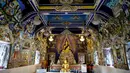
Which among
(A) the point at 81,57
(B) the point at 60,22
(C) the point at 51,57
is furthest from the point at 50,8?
(A) the point at 81,57

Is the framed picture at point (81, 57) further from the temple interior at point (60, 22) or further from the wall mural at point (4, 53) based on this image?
the wall mural at point (4, 53)

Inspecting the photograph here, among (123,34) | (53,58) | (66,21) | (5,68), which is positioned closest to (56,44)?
(53,58)

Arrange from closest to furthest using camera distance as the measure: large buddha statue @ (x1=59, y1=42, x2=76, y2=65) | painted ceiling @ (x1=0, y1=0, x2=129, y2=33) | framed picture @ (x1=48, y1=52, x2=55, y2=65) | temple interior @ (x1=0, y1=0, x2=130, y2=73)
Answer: temple interior @ (x1=0, y1=0, x2=130, y2=73)
painted ceiling @ (x1=0, y1=0, x2=129, y2=33)
large buddha statue @ (x1=59, y1=42, x2=76, y2=65)
framed picture @ (x1=48, y1=52, x2=55, y2=65)

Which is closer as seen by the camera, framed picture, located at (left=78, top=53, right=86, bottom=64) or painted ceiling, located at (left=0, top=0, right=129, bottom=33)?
painted ceiling, located at (left=0, top=0, right=129, bottom=33)

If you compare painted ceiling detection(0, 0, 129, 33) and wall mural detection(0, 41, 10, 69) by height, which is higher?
painted ceiling detection(0, 0, 129, 33)

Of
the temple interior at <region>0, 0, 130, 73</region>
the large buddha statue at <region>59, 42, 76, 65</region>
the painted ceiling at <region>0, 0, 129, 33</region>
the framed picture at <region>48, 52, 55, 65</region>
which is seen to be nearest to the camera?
the temple interior at <region>0, 0, 130, 73</region>

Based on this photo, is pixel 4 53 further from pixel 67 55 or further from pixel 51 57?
pixel 67 55

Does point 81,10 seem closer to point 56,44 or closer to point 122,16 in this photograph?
point 122,16

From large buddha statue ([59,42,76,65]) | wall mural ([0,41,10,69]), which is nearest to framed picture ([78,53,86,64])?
large buddha statue ([59,42,76,65])

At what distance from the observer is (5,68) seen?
5.05m

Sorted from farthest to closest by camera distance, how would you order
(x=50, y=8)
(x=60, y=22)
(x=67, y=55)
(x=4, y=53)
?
(x=67, y=55), (x=60, y=22), (x=50, y=8), (x=4, y=53)

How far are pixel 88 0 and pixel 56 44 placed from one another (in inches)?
377

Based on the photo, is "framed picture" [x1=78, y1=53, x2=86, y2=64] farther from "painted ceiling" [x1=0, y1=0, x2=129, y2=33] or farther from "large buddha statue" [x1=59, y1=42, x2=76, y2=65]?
"painted ceiling" [x1=0, y1=0, x2=129, y2=33]

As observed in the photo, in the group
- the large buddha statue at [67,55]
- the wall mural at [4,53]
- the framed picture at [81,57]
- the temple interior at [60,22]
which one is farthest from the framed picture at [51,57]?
the wall mural at [4,53]
